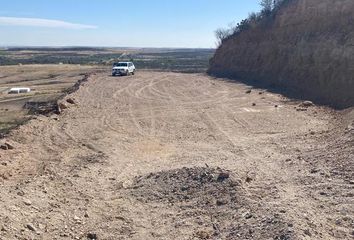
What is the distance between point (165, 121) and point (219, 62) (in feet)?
117

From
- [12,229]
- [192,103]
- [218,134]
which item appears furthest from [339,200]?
[192,103]

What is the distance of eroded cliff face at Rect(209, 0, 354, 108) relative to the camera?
29203 mm

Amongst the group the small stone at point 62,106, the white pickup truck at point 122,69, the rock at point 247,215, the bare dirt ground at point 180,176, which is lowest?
the white pickup truck at point 122,69

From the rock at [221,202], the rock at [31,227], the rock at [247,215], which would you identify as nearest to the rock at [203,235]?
the rock at [247,215]

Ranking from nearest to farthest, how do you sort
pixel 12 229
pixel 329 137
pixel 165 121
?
pixel 12 229 < pixel 329 137 < pixel 165 121

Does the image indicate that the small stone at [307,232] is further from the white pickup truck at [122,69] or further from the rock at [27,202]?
the white pickup truck at [122,69]

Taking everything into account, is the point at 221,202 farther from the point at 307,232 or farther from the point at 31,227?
the point at 31,227

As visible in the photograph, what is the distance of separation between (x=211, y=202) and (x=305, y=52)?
2688cm

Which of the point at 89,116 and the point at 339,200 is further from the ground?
the point at 339,200

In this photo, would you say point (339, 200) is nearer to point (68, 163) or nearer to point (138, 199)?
point (138, 199)

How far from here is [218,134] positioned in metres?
20.1

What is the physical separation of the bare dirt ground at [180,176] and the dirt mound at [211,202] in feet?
0.09

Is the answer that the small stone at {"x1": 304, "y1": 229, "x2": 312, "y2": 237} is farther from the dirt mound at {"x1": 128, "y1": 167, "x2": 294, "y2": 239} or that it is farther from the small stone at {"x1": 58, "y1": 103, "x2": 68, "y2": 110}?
the small stone at {"x1": 58, "y1": 103, "x2": 68, "y2": 110}

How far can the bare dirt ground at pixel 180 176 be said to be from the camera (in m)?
9.98
